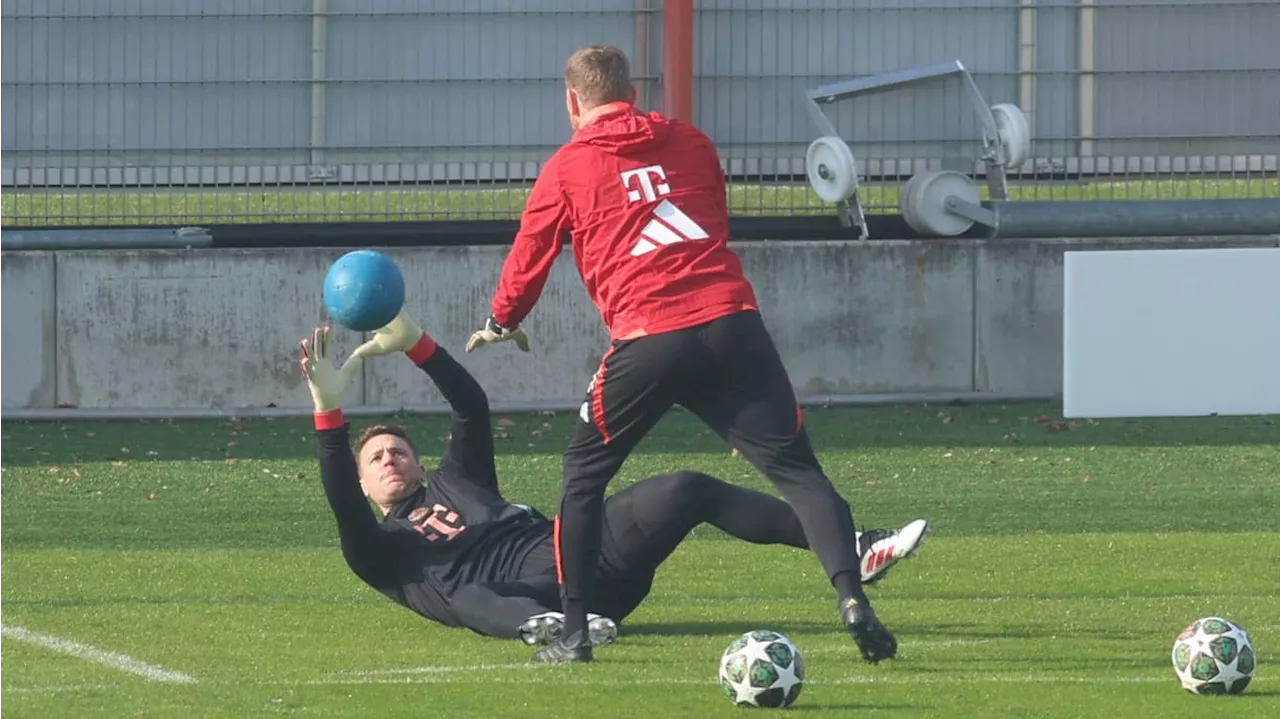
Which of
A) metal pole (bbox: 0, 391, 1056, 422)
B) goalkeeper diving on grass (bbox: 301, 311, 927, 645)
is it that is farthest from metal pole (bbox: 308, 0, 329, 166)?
goalkeeper diving on grass (bbox: 301, 311, 927, 645)

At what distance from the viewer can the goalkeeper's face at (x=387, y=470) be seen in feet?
26.4

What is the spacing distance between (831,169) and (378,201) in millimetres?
3076

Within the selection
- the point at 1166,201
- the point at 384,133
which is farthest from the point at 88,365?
the point at 1166,201

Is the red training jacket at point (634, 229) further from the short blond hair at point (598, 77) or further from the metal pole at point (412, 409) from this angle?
the metal pole at point (412, 409)

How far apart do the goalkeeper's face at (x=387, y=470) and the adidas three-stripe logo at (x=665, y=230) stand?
159 centimetres

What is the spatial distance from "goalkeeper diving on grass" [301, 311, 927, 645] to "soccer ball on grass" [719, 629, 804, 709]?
1111 mm

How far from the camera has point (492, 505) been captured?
802cm

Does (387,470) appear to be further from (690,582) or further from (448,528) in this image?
(690,582)

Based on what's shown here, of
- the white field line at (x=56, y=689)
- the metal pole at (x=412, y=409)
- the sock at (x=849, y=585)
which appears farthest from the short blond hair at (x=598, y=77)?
the metal pole at (x=412, y=409)

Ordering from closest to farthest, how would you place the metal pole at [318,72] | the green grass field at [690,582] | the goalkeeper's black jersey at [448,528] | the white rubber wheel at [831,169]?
the green grass field at [690,582] < the goalkeeper's black jersey at [448,528] < the white rubber wheel at [831,169] < the metal pole at [318,72]

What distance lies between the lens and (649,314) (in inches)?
268

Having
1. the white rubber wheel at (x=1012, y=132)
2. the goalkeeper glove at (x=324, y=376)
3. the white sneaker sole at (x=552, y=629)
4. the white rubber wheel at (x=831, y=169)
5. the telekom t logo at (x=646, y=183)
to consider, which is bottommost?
the white sneaker sole at (x=552, y=629)

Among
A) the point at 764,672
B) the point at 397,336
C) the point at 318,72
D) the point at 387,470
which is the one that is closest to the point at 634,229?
the point at 397,336

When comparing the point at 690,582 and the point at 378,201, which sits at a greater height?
the point at 378,201
